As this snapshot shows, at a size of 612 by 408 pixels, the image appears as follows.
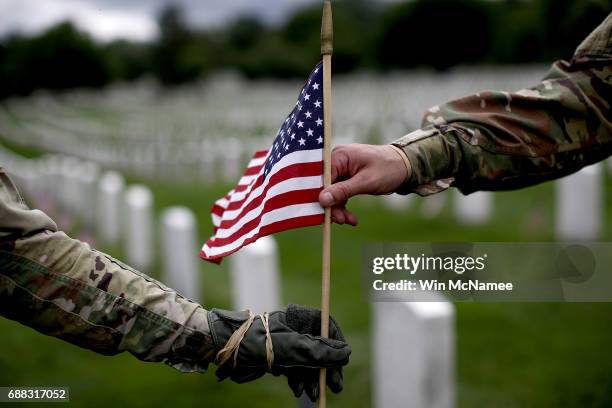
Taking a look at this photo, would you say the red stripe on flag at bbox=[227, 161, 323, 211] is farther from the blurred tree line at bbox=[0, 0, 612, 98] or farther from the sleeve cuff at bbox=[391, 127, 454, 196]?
the blurred tree line at bbox=[0, 0, 612, 98]

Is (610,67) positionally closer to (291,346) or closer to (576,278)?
(576,278)

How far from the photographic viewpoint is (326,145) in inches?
77.0

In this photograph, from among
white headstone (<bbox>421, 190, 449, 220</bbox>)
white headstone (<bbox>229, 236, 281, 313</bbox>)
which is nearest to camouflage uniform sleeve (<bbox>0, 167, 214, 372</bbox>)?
white headstone (<bbox>229, 236, 281, 313</bbox>)

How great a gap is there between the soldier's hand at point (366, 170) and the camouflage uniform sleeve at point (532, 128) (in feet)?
0.65

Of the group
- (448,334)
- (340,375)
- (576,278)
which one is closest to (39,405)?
(448,334)

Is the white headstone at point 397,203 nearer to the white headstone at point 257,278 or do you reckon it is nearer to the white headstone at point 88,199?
the white headstone at point 88,199

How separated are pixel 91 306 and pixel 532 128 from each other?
1693 mm

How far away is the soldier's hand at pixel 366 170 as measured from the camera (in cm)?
212

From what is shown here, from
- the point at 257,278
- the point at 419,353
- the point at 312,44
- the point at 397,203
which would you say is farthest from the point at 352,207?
the point at 312,44

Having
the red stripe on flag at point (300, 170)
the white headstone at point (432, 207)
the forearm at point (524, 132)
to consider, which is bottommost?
the red stripe on flag at point (300, 170)

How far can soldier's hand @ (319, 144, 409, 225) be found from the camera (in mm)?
2125

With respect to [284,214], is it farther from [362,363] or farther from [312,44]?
[312,44]

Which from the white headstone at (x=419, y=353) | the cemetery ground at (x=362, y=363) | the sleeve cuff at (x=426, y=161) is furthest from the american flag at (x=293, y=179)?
the cemetery ground at (x=362, y=363)

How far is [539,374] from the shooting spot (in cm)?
436
